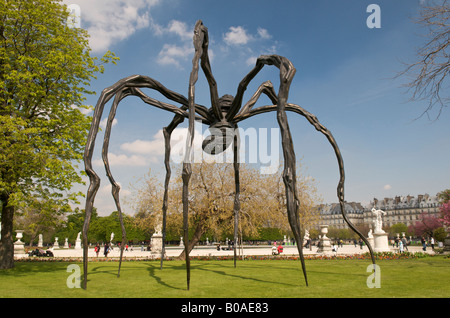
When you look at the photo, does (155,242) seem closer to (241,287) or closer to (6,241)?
(6,241)

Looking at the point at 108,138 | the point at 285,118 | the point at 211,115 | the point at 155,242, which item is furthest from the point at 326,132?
the point at 155,242

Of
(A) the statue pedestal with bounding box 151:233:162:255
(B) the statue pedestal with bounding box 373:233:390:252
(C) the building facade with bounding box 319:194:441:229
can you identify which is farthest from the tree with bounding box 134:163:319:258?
(C) the building facade with bounding box 319:194:441:229

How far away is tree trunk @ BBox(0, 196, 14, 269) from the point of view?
37.3ft

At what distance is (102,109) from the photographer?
5.27 meters

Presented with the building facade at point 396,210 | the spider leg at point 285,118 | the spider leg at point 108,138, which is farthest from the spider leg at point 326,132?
the building facade at point 396,210

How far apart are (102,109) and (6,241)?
973 centimetres

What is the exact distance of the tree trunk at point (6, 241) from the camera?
37.3 feet

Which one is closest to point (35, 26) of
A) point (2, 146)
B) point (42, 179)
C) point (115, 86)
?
point (2, 146)

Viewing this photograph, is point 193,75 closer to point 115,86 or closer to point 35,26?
point 115,86

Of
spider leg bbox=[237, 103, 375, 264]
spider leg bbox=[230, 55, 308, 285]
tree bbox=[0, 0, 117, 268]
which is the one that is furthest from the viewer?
tree bbox=[0, 0, 117, 268]

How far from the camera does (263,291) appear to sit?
17.3 feet

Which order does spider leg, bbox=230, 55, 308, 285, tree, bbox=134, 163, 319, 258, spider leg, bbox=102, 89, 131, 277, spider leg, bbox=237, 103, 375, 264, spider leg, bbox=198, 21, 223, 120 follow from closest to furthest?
spider leg, bbox=230, 55, 308, 285 < spider leg, bbox=102, 89, 131, 277 < spider leg, bbox=198, 21, 223, 120 < spider leg, bbox=237, 103, 375, 264 < tree, bbox=134, 163, 319, 258

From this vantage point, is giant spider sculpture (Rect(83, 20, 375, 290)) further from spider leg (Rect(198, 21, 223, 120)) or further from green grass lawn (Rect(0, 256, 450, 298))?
green grass lawn (Rect(0, 256, 450, 298))

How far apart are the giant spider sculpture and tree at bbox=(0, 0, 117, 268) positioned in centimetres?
553
